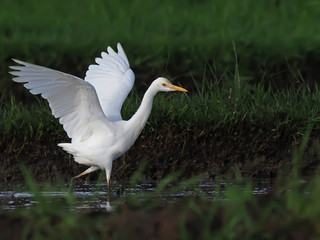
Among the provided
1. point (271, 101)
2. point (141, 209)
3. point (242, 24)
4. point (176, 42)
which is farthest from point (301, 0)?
point (141, 209)

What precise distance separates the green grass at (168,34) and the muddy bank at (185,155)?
128 centimetres

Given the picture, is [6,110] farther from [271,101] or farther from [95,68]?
[271,101]

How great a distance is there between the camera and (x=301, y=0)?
43.7ft

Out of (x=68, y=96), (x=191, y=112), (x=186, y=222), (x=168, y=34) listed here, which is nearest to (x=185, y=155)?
(x=191, y=112)

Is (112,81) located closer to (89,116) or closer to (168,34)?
(89,116)

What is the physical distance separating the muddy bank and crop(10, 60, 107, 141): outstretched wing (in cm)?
58

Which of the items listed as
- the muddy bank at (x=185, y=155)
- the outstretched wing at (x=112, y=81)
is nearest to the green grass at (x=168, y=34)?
the outstretched wing at (x=112, y=81)

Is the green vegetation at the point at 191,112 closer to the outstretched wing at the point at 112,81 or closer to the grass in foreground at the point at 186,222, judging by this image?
the grass in foreground at the point at 186,222

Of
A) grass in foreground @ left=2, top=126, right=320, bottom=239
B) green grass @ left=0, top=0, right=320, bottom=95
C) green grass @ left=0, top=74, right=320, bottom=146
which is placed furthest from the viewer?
green grass @ left=0, top=0, right=320, bottom=95

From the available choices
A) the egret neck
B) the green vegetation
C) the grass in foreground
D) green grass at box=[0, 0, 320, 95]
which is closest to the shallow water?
the green vegetation

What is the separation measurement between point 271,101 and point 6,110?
7.12 ft

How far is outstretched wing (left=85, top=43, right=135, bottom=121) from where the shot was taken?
8016 mm

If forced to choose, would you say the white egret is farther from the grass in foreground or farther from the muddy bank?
the grass in foreground

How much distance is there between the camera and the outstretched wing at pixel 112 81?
802 centimetres
